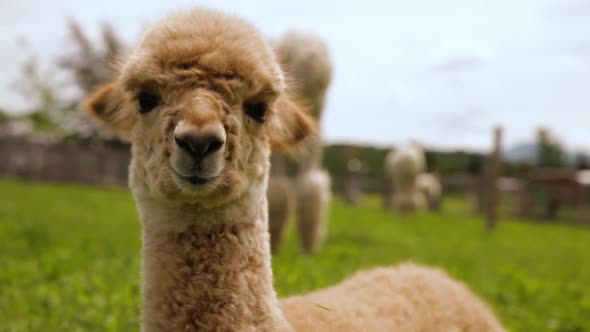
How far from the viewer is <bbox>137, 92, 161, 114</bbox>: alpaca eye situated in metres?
2.06

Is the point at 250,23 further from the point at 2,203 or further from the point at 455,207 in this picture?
the point at 455,207

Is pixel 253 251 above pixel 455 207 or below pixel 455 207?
above

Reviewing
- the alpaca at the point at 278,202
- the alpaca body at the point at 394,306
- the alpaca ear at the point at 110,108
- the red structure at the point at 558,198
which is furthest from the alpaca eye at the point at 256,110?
the red structure at the point at 558,198

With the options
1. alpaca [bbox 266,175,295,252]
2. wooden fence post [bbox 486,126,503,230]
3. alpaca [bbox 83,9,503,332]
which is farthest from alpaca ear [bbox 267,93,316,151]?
wooden fence post [bbox 486,126,503,230]

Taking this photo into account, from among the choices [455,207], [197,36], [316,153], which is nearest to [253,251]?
[197,36]

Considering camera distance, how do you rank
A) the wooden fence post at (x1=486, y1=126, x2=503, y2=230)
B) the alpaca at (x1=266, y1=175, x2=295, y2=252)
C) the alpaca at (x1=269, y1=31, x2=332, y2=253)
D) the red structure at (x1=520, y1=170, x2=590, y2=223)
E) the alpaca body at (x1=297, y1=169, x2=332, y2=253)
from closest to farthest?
the alpaca at (x1=266, y1=175, x2=295, y2=252) < the alpaca at (x1=269, y1=31, x2=332, y2=253) < the alpaca body at (x1=297, y1=169, x2=332, y2=253) < the wooden fence post at (x1=486, y1=126, x2=503, y2=230) < the red structure at (x1=520, y1=170, x2=590, y2=223)

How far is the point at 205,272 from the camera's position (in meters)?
2.00

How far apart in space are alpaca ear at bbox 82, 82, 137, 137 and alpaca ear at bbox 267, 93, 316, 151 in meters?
0.62

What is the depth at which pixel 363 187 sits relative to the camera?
2833 centimetres

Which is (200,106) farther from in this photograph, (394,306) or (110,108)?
(394,306)

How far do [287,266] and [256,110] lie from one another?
13.0ft

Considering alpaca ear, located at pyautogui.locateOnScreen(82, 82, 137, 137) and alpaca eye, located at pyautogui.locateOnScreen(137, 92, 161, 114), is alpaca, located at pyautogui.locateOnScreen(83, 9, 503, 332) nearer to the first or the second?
alpaca eye, located at pyautogui.locateOnScreen(137, 92, 161, 114)

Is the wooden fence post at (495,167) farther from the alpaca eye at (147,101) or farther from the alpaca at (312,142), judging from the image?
the alpaca eye at (147,101)

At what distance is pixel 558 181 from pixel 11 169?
2363 cm
